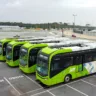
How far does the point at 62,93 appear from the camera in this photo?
12477 mm

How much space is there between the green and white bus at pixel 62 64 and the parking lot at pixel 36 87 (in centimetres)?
50

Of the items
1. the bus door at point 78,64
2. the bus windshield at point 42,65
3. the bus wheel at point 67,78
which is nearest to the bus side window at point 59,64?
the bus windshield at point 42,65

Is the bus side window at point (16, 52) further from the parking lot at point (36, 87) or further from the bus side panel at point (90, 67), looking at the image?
the bus side panel at point (90, 67)

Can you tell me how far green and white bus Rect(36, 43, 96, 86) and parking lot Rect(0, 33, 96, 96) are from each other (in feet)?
1.64

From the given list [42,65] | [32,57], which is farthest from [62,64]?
[32,57]

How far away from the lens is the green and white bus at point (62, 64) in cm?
1317

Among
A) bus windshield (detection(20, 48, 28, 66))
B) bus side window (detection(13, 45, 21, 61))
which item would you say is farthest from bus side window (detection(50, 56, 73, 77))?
bus side window (detection(13, 45, 21, 61))

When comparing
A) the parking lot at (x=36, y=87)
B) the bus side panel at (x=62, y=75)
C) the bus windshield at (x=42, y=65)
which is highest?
the bus windshield at (x=42, y=65)

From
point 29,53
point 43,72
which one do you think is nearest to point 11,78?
point 29,53

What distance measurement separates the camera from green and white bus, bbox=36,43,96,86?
13172 millimetres

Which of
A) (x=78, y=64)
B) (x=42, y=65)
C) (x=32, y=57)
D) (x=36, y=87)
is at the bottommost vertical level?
(x=36, y=87)

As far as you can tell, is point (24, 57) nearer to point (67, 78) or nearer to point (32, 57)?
point (32, 57)

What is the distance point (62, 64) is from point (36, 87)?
261 cm

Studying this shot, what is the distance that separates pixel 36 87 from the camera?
13.5 meters
